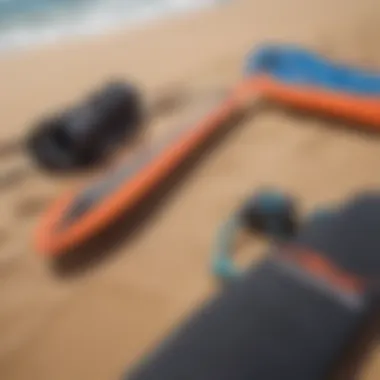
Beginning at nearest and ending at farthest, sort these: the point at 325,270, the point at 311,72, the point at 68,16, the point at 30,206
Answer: the point at 325,270 < the point at 30,206 < the point at 311,72 < the point at 68,16

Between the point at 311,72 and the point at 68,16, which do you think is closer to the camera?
the point at 311,72

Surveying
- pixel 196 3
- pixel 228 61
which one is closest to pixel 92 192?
pixel 228 61

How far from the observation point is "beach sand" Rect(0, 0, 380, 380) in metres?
0.46

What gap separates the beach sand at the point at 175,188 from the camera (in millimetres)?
455

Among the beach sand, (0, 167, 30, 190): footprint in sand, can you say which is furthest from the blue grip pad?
(0, 167, 30, 190): footprint in sand

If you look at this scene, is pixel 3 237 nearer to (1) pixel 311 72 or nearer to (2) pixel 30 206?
(2) pixel 30 206

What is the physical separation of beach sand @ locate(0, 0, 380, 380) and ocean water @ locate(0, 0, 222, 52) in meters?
0.03

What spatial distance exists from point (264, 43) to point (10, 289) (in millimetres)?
418

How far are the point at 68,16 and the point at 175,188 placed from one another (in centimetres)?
45

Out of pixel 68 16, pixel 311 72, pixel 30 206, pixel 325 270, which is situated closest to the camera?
pixel 325 270

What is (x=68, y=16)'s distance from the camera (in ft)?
3.18

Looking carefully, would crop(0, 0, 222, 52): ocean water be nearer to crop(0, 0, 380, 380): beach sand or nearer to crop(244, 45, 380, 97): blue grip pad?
crop(0, 0, 380, 380): beach sand

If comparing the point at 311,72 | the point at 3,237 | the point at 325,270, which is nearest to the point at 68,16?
the point at 311,72

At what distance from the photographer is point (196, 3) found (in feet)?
3.17
